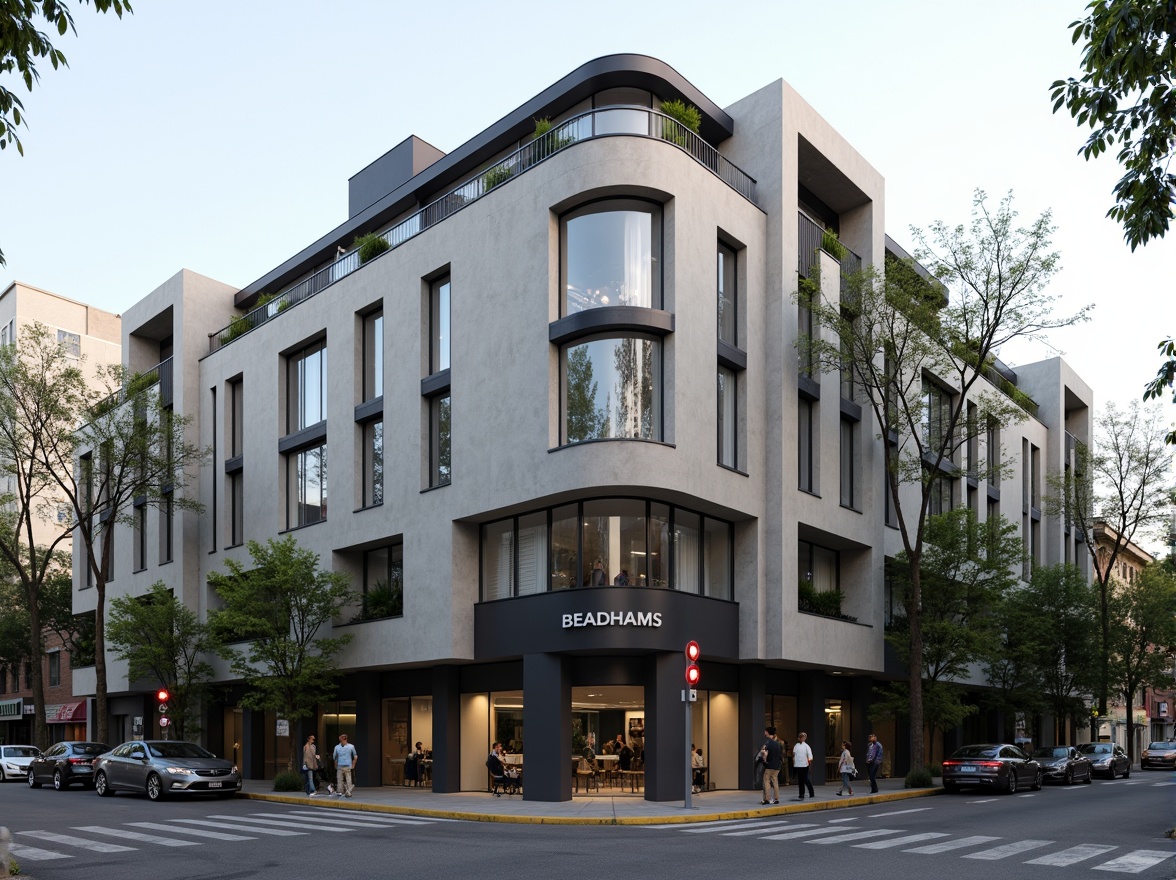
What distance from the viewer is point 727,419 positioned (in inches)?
1265

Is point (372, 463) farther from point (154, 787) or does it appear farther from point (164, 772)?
point (154, 787)

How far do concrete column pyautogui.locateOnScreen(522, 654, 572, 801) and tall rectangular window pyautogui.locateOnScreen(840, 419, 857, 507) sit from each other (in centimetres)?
1277

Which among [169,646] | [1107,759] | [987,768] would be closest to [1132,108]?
[987,768]

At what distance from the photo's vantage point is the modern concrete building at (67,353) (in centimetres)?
7106

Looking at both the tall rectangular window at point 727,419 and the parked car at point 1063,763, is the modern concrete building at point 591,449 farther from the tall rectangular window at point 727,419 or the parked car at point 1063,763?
the parked car at point 1063,763

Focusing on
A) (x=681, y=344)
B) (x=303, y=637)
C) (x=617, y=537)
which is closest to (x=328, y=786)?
(x=303, y=637)

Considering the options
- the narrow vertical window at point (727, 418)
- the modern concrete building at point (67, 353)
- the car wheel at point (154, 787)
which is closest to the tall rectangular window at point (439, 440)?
the narrow vertical window at point (727, 418)

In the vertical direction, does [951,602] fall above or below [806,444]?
below

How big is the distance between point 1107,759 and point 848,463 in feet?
68.4

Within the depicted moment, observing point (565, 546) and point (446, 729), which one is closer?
point (565, 546)

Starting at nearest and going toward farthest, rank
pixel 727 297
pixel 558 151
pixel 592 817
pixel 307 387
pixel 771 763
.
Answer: pixel 592 817 < pixel 771 763 < pixel 558 151 < pixel 727 297 < pixel 307 387

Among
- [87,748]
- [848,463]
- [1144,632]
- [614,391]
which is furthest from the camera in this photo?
[1144,632]

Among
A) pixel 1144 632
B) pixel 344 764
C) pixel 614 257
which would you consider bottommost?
pixel 344 764

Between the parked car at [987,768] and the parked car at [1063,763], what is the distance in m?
5.36
